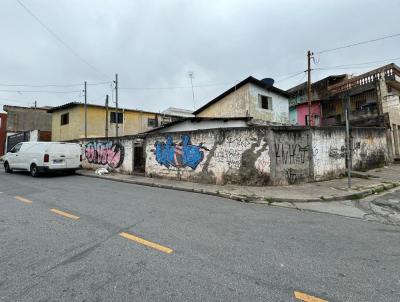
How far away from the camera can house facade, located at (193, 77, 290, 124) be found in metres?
18.5

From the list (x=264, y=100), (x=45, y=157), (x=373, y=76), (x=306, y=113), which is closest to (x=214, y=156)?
(x=45, y=157)

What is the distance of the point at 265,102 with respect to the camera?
20094 mm

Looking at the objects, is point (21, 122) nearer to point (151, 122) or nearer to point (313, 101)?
point (151, 122)

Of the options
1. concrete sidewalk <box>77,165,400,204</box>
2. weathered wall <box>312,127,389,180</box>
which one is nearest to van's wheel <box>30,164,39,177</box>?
concrete sidewalk <box>77,165,400,204</box>

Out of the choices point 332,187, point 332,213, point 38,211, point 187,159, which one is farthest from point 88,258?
point 332,187

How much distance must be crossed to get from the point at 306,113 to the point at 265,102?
1045 centimetres

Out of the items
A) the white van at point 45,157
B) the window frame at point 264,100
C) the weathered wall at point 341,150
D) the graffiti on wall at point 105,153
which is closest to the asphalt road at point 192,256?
the weathered wall at point 341,150

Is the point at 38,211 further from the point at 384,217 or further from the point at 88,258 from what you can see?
the point at 384,217

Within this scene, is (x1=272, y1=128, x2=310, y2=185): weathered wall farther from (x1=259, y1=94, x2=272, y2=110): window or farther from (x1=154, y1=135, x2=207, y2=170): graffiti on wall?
(x1=259, y1=94, x2=272, y2=110): window

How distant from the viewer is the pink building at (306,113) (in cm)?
2664

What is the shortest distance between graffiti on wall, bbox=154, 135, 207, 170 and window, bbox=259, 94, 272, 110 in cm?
1119

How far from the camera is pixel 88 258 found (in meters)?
3.21

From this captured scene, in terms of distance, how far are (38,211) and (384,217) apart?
8.58 m

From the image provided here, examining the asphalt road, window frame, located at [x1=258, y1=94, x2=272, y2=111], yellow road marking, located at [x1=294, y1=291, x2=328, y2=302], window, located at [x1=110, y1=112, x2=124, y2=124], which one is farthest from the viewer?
window, located at [x1=110, y1=112, x2=124, y2=124]
